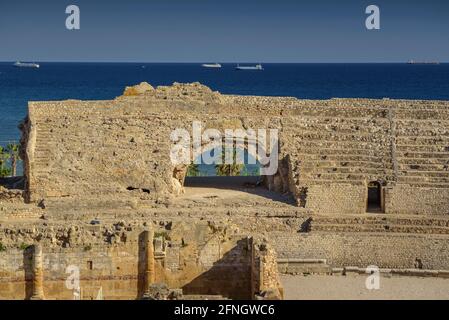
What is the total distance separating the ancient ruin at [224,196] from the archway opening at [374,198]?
86 millimetres

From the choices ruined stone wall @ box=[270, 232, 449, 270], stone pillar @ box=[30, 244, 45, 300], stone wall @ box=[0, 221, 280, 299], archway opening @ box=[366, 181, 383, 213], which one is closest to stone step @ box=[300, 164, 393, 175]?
archway opening @ box=[366, 181, 383, 213]

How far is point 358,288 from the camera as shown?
27922 mm

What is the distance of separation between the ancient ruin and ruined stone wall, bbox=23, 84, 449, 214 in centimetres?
5

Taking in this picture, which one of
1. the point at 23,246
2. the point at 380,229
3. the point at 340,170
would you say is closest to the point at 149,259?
the point at 23,246

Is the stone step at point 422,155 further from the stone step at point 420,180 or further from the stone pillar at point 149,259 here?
Answer: the stone pillar at point 149,259

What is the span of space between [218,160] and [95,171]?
1518 cm

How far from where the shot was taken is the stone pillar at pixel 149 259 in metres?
23.1

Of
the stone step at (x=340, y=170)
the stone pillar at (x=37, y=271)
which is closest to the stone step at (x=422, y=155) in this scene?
the stone step at (x=340, y=170)

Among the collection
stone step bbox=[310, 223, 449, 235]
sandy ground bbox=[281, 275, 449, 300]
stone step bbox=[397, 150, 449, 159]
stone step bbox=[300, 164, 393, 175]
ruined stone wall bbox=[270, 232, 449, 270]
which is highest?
stone step bbox=[397, 150, 449, 159]

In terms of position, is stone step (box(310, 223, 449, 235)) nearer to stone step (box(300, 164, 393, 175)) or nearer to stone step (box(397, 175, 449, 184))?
stone step (box(397, 175, 449, 184))

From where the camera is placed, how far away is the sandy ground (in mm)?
27031

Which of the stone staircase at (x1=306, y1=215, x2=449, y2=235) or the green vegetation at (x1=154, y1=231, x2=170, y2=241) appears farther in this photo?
the stone staircase at (x1=306, y1=215, x2=449, y2=235)

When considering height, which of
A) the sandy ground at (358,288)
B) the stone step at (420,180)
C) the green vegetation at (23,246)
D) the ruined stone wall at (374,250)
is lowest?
the sandy ground at (358,288)
